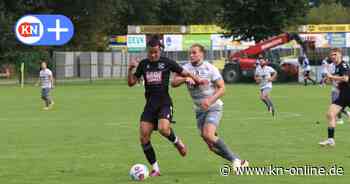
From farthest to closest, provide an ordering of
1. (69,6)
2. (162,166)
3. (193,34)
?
(193,34) < (69,6) < (162,166)

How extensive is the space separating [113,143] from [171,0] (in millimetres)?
90468

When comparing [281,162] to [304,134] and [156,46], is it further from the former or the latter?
[304,134]

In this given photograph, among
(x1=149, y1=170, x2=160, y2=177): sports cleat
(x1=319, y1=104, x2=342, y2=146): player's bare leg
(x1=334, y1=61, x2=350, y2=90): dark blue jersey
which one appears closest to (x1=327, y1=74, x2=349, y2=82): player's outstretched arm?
(x1=334, y1=61, x2=350, y2=90): dark blue jersey

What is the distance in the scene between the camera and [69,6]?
7088cm

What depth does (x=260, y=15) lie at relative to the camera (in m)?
62.5

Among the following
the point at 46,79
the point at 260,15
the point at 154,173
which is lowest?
the point at 154,173

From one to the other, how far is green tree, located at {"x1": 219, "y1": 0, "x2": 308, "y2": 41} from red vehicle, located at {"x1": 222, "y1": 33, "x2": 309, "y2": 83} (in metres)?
3.32

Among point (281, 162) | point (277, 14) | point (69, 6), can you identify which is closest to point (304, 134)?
point (281, 162)

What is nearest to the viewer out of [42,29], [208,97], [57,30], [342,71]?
[208,97]

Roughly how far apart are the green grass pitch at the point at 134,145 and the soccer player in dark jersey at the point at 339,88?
46 cm

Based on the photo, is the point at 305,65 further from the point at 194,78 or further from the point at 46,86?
the point at 194,78

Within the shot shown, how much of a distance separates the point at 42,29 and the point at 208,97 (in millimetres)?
44878

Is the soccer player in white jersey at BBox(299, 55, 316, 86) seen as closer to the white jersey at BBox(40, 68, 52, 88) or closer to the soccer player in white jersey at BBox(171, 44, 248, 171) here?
the white jersey at BBox(40, 68, 52, 88)

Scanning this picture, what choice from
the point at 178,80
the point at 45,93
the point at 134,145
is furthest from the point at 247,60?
the point at 178,80
